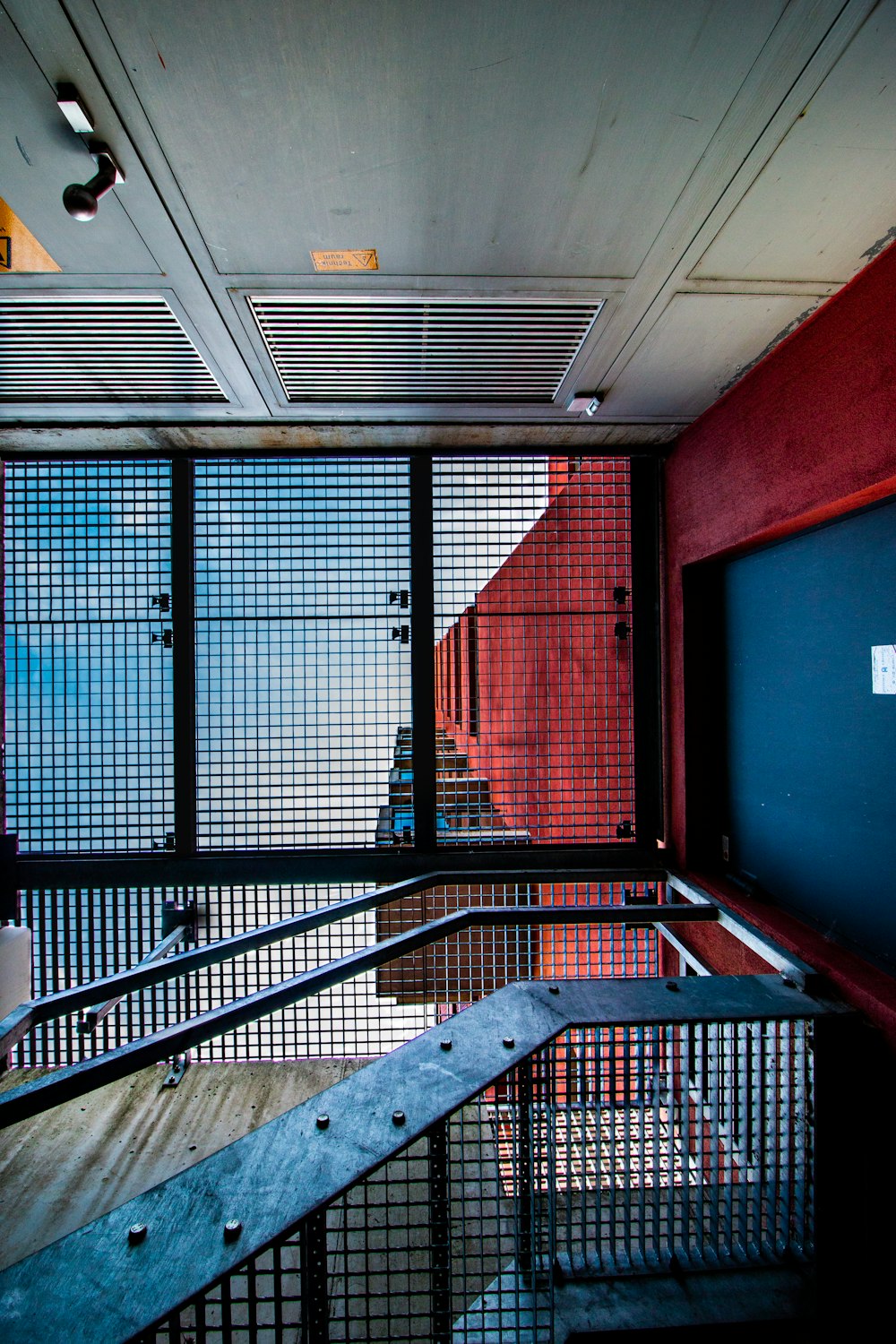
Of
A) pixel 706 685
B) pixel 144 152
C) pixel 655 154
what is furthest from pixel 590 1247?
pixel 144 152

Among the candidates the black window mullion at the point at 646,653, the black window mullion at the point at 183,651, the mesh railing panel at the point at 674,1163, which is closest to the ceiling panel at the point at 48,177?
the black window mullion at the point at 183,651

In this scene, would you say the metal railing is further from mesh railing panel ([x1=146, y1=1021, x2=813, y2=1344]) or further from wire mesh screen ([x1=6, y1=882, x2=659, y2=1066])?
wire mesh screen ([x1=6, y1=882, x2=659, y2=1066])

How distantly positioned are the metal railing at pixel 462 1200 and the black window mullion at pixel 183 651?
206 centimetres

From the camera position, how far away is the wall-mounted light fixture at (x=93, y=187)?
150 cm

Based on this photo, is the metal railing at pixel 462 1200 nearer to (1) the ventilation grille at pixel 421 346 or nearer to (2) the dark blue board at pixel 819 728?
(2) the dark blue board at pixel 819 728

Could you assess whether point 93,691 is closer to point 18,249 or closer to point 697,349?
point 18,249

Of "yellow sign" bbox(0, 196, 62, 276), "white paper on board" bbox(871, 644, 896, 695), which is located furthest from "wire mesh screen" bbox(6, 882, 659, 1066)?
"yellow sign" bbox(0, 196, 62, 276)

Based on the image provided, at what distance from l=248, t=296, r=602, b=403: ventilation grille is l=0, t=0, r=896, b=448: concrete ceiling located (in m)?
0.10

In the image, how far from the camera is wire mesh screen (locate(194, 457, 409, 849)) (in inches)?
136

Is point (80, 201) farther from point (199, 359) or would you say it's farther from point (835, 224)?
point (835, 224)

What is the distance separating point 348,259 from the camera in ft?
6.45

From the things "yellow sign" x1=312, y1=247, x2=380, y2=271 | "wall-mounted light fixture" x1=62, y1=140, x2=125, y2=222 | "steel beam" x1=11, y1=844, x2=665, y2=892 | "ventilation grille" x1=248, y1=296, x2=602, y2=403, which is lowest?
"steel beam" x1=11, y1=844, x2=665, y2=892

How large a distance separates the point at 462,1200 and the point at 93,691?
124 inches

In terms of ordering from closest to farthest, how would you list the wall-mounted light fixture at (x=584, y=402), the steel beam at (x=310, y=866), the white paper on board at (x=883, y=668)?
the white paper on board at (x=883, y=668), the wall-mounted light fixture at (x=584, y=402), the steel beam at (x=310, y=866)
